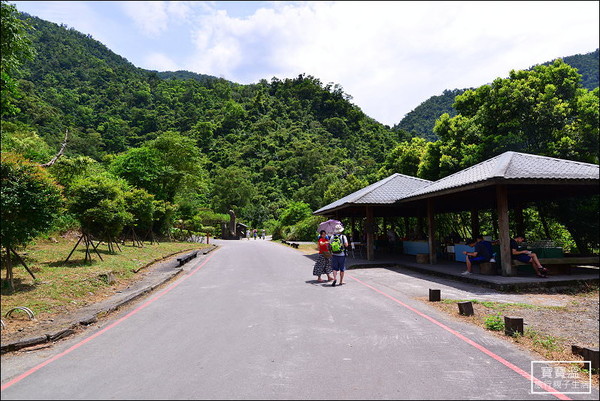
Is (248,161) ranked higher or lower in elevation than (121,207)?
higher

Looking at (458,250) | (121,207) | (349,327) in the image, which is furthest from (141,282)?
(458,250)

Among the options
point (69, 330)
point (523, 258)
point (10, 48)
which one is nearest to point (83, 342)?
point (69, 330)

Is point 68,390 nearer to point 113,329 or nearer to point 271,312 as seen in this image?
point 113,329

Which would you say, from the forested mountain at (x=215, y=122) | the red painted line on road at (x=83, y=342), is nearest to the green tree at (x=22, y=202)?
the red painted line on road at (x=83, y=342)

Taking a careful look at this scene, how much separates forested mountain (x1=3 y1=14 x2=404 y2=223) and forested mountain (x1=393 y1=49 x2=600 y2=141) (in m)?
11.8

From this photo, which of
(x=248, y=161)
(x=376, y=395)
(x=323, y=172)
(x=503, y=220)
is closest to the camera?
(x=376, y=395)

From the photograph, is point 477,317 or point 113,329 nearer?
point 113,329

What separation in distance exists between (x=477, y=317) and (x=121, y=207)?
41.8 feet

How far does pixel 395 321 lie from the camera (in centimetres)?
641

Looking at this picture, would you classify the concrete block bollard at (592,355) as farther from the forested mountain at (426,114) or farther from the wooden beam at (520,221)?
the forested mountain at (426,114)

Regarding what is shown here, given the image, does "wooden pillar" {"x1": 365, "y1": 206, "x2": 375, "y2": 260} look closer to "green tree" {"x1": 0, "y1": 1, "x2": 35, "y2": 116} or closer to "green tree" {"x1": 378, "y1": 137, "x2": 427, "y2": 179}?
"green tree" {"x1": 378, "y1": 137, "x2": 427, "y2": 179}

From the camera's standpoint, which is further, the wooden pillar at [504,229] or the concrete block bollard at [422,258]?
the concrete block bollard at [422,258]

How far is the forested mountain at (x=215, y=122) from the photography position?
2581 inches

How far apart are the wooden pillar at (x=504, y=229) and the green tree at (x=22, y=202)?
12055 mm
